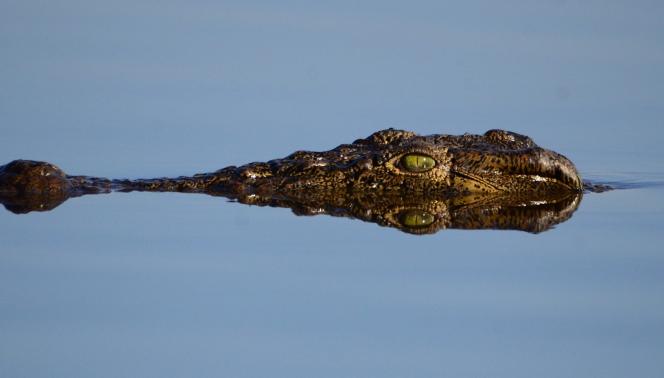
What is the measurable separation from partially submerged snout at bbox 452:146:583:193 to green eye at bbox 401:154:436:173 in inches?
8.2

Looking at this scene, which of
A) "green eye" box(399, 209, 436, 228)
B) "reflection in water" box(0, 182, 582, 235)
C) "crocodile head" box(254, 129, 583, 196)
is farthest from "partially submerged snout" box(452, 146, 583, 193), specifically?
"green eye" box(399, 209, 436, 228)

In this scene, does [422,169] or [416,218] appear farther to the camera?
[422,169]

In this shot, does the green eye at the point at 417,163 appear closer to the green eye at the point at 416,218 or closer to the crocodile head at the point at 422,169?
the crocodile head at the point at 422,169

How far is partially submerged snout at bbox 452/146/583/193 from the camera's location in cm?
1397

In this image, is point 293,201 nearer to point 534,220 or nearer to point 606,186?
point 534,220

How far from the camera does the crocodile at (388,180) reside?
13.5 m

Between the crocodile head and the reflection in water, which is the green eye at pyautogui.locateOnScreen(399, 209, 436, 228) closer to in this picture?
the reflection in water

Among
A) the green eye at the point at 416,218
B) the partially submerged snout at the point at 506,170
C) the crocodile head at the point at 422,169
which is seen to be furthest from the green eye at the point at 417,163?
the green eye at the point at 416,218

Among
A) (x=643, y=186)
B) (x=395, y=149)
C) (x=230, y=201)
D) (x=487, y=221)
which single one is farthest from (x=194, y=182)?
(x=643, y=186)

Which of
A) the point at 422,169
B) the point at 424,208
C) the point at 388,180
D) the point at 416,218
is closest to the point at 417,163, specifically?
the point at 422,169

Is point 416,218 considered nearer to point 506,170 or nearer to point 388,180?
point 388,180

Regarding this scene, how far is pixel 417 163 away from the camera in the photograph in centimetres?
1392

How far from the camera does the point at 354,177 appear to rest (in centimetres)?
1396

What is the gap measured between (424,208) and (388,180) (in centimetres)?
71
